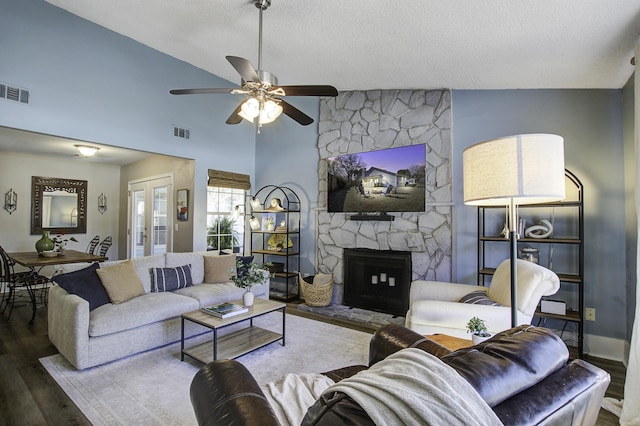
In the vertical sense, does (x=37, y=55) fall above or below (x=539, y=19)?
above

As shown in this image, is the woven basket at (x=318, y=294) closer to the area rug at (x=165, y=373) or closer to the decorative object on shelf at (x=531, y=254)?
the area rug at (x=165, y=373)

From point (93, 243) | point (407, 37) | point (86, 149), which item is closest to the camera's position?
point (407, 37)

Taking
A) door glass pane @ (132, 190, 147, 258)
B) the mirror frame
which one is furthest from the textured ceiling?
the mirror frame

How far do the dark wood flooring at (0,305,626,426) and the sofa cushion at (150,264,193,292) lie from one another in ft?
3.38

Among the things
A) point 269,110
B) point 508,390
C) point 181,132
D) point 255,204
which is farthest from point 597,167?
point 181,132

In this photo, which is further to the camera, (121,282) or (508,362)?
(121,282)

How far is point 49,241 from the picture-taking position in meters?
4.54

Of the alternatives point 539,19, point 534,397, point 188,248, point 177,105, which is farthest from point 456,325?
point 177,105

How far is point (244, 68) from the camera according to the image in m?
2.32

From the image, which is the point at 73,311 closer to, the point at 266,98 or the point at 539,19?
the point at 266,98

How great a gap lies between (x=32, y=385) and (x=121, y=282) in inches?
39.4

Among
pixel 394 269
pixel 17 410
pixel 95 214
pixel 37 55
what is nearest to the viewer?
pixel 17 410

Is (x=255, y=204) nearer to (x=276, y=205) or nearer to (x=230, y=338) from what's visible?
(x=276, y=205)

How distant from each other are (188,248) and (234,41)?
3.24 m
